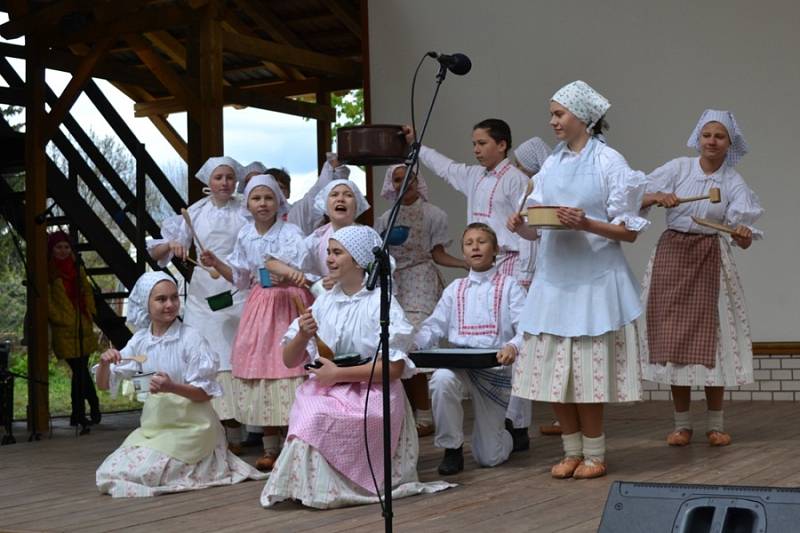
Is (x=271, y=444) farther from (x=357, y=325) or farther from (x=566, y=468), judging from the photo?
(x=566, y=468)

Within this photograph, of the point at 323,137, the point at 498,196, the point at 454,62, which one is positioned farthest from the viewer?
the point at 323,137

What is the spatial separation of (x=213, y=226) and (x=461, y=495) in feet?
6.92

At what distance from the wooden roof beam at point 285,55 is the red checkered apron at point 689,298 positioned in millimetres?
3748

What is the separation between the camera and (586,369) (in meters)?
4.60

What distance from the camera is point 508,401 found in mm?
5129

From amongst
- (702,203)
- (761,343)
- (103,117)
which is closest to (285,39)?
(103,117)

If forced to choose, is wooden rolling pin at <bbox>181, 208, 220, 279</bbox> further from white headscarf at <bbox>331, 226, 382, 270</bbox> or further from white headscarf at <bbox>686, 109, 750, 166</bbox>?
white headscarf at <bbox>686, 109, 750, 166</bbox>

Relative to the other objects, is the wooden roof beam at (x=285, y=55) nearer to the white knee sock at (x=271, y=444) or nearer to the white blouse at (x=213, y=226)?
the white blouse at (x=213, y=226)

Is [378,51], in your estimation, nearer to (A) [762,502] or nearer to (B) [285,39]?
(B) [285,39]

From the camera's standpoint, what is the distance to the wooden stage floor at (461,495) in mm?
4043

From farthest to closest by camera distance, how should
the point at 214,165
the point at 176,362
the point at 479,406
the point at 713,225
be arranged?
the point at 214,165 → the point at 713,225 → the point at 479,406 → the point at 176,362

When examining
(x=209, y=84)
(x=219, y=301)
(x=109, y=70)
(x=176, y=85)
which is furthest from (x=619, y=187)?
(x=109, y=70)

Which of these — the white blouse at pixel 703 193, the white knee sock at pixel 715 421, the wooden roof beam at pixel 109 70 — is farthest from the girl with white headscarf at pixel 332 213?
the wooden roof beam at pixel 109 70

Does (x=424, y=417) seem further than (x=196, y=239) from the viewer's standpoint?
Yes
